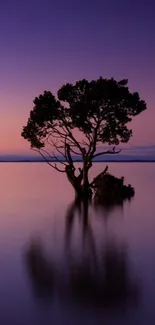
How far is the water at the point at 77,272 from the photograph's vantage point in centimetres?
719

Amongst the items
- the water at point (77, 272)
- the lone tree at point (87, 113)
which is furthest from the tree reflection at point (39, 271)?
the lone tree at point (87, 113)

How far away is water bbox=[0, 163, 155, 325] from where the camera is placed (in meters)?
7.19

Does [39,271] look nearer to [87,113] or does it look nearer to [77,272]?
[77,272]

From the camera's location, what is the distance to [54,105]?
31.7 m

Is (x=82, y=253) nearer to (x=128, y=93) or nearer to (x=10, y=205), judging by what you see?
(x=10, y=205)

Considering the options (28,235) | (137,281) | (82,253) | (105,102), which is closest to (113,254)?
(82,253)

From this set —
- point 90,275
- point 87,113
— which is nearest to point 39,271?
point 90,275

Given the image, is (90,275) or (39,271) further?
(39,271)

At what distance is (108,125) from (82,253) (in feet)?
64.2

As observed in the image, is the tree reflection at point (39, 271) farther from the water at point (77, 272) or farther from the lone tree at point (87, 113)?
the lone tree at point (87, 113)

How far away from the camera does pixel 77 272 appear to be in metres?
10.1

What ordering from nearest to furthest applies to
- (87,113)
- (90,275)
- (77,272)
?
(90,275), (77,272), (87,113)

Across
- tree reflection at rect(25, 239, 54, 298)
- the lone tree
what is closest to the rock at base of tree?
the lone tree

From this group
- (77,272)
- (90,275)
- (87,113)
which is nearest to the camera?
(90,275)
